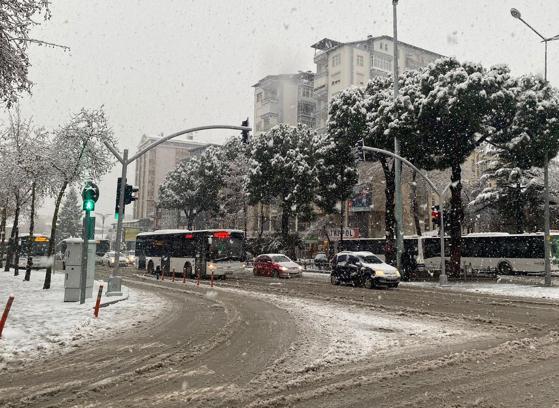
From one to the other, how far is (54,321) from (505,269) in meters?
33.6

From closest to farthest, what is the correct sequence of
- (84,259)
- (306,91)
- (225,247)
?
(84,259) → (225,247) → (306,91)

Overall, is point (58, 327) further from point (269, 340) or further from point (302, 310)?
point (302, 310)

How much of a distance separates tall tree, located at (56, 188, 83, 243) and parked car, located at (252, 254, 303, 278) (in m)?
76.2

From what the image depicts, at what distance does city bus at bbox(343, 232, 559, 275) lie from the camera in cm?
3447

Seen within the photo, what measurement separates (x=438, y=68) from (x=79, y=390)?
26952 millimetres

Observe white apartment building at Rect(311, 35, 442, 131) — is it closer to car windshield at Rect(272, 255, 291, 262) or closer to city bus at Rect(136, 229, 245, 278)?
car windshield at Rect(272, 255, 291, 262)

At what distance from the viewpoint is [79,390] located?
5.83 m

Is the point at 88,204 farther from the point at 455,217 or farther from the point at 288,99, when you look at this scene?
the point at 288,99

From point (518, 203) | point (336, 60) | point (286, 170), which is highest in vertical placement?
point (336, 60)

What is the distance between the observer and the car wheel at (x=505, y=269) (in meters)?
35.9

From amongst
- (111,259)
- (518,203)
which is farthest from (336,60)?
(111,259)

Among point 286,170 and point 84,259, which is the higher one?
point 286,170

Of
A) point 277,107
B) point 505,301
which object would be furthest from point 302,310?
point 277,107

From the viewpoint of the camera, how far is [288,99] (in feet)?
226
